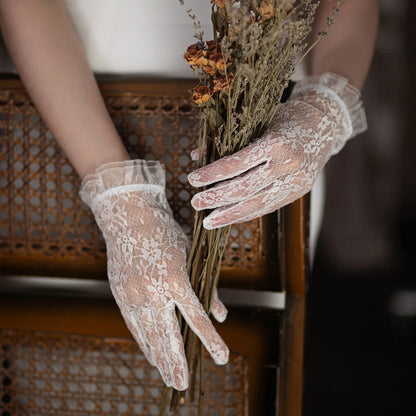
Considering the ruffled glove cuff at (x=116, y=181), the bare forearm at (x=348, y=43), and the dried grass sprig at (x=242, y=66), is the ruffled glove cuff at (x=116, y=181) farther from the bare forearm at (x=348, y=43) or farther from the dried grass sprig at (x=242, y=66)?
the bare forearm at (x=348, y=43)

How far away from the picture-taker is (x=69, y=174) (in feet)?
2.99

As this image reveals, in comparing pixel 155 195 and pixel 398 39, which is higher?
pixel 398 39

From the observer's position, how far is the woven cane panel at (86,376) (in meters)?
0.93

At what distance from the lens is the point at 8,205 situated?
94 centimetres

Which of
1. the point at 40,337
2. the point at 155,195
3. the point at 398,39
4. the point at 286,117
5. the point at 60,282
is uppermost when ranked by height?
the point at 398,39

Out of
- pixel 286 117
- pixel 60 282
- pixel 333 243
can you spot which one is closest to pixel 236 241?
pixel 286 117

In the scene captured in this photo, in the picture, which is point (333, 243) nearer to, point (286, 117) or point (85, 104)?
point (286, 117)

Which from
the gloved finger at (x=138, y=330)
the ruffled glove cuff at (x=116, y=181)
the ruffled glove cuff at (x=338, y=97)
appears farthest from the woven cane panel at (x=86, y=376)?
the ruffled glove cuff at (x=338, y=97)

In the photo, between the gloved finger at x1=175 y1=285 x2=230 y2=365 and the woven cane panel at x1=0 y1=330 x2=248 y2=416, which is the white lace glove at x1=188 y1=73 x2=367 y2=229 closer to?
the gloved finger at x1=175 y1=285 x2=230 y2=365

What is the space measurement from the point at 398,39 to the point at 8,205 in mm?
1145

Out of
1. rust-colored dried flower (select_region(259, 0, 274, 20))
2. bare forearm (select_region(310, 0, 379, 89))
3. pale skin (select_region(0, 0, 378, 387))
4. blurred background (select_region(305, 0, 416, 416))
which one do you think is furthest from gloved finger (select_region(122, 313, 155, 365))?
blurred background (select_region(305, 0, 416, 416))

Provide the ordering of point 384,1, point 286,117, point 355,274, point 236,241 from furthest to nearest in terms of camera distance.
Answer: point 355,274 → point 384,1 → point 236,241 → point 286,117

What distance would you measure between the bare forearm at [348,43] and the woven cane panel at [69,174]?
302mm

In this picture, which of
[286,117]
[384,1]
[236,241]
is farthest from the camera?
[384,1]
